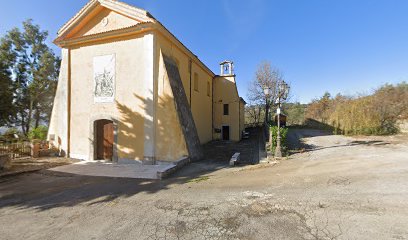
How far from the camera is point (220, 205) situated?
4.85 metres

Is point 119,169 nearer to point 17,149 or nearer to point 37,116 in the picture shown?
point 17,149

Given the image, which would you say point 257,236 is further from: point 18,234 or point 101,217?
point 18,234

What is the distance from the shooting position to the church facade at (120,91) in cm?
987

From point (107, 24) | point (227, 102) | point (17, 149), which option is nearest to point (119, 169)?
point (17, 149)

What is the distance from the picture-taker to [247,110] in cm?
4191

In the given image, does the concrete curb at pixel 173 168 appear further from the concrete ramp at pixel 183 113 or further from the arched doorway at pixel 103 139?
the arched doorway at pixel 103 139

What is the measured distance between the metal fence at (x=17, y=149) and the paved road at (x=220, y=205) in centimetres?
480

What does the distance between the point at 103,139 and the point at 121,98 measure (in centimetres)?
266

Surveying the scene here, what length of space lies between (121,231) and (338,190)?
532cm

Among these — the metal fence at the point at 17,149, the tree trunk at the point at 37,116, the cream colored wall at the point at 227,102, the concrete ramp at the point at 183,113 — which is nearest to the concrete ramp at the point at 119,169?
the concrete ramp at the point at 183,113

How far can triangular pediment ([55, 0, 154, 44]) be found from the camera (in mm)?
10297

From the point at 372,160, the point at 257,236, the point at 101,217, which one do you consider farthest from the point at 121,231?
the point at 372,160

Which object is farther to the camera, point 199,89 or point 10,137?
point 10,137

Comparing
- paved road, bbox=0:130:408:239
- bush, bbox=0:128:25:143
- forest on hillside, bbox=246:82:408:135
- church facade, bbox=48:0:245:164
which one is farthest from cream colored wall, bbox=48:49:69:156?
forest on hillside, bbox=246:82:408:135
